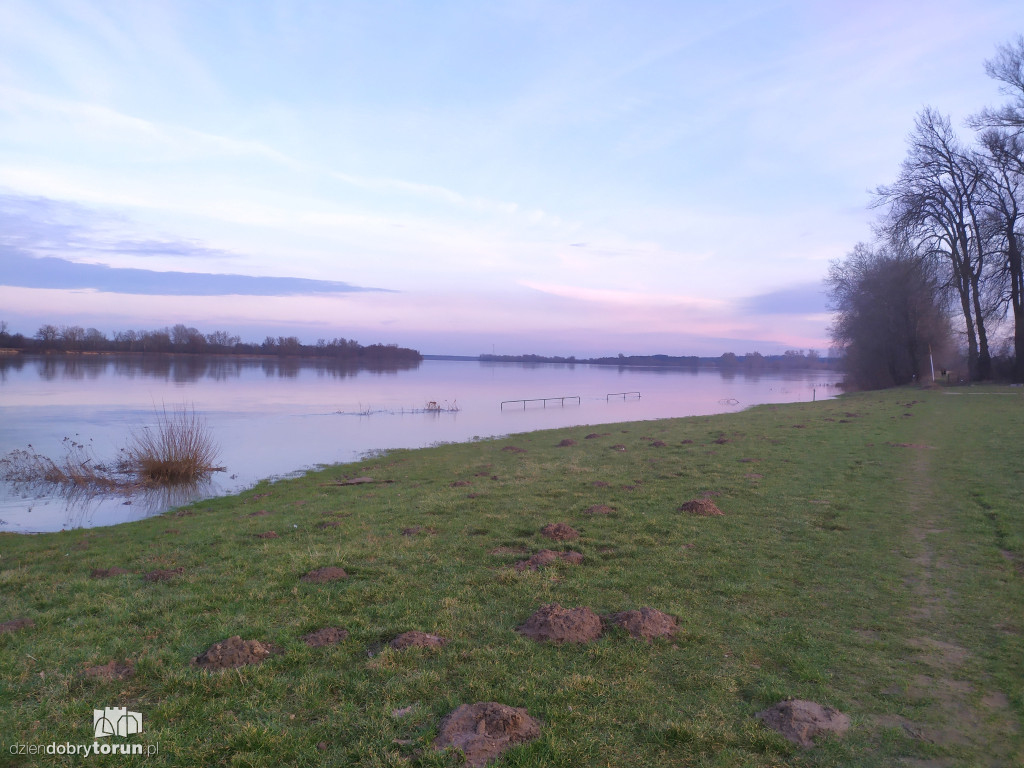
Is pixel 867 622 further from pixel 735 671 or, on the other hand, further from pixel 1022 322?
pixel 1022 322

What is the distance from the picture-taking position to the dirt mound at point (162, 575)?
654 centimetres

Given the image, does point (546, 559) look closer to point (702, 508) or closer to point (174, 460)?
point (702, 508)

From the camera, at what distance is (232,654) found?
14.5ft

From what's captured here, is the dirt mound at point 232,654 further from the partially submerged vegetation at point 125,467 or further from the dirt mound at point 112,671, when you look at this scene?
the partially submerged vegetation at point 125,467

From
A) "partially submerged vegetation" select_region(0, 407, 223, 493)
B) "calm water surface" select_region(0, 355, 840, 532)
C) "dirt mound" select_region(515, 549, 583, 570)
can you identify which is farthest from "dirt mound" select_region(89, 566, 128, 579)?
"partially submerged vegetation" select_region(0, 407, 223, 493)

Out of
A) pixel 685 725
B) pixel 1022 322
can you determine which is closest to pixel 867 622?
pixel 685 725

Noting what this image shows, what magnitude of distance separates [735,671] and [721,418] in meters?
25.1

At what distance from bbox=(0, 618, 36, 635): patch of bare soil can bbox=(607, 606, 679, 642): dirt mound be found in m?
5.18

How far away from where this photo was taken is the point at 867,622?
202 inches

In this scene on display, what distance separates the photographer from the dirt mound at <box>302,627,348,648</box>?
15.5 feet

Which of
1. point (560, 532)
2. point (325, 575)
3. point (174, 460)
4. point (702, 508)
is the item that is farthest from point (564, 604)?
point (174, 460)

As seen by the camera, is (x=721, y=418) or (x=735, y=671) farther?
(x=721, y=418)

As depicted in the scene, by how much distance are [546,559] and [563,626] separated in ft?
6.42

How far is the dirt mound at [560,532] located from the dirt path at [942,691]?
377 cm
